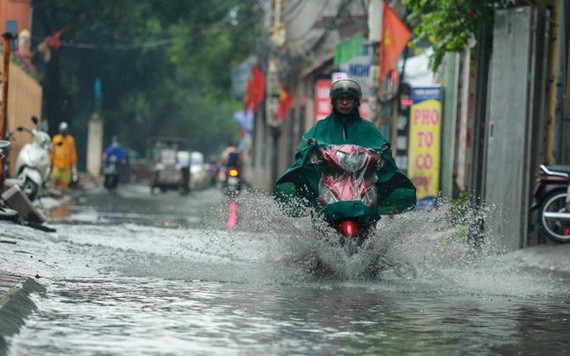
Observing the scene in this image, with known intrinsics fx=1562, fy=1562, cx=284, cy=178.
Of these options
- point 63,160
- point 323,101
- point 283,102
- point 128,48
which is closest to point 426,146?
point 323,101

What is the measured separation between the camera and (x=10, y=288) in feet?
31.4

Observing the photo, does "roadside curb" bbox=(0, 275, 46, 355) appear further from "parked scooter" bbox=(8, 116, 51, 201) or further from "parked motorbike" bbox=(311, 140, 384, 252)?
"parked scooter" bbox=(8, 116, 51, 201)

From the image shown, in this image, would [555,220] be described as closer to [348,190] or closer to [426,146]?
[348,190]

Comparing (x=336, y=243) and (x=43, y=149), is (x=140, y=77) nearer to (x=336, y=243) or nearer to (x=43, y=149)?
(x=43, y=149)

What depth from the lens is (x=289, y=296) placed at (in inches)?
429

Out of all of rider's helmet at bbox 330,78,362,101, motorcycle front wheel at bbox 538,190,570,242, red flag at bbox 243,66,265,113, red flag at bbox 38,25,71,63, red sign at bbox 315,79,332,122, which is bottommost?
motorcycle front wheel at bbox 538,190,570,242

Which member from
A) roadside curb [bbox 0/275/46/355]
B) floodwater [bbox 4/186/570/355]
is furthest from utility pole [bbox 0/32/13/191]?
roadside curb [bbox 0/275/46/355]

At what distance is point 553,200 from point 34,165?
10470mm

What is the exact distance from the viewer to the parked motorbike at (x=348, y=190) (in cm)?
1259

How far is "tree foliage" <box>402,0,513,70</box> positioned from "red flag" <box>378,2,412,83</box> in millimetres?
4707

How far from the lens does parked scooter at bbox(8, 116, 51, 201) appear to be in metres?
24.3

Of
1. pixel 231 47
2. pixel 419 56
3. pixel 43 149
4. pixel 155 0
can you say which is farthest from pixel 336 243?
pixel 231 47

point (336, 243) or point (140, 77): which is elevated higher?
point (140, 77)

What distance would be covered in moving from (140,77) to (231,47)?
475cm
